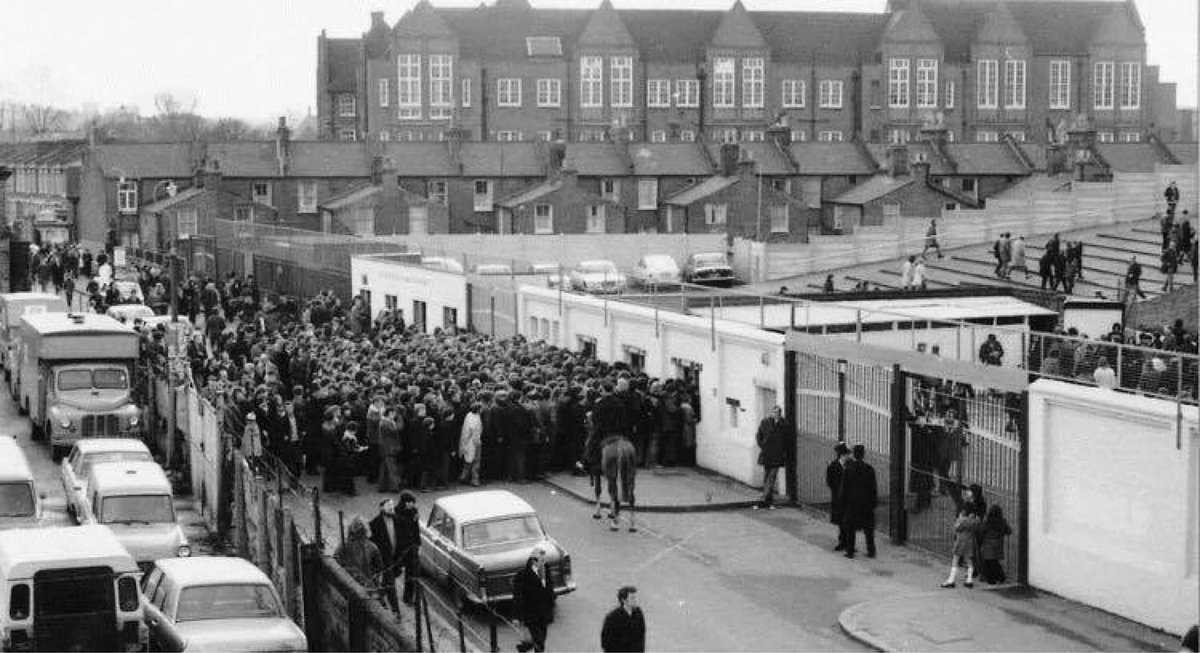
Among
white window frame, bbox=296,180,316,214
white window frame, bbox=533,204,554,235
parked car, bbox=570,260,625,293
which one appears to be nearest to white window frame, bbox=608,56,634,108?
white window frame, bbox=533,204,554,235

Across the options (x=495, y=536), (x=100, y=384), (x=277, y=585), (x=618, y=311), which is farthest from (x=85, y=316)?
(x=495, y=536)

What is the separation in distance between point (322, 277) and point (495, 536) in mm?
36851

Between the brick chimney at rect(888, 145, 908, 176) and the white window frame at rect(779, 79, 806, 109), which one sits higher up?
the white window frame at rect(779, 79, 806, 109)

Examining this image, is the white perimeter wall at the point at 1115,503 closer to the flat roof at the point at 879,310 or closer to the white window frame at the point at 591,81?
the flat roof at the point at 879,310

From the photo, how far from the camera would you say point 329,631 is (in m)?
19.6

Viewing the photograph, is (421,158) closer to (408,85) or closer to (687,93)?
(408,85)

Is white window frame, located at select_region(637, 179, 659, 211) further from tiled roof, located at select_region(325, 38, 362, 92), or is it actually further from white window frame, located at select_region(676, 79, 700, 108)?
tiled roof, located at select_region(325, 38, 362, 92)

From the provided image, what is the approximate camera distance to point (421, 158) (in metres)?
81.9

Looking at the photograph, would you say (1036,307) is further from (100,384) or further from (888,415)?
(100,384)

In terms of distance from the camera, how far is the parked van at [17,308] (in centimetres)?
4166

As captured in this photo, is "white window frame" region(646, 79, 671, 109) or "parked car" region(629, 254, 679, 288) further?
"white window frame" region(646, 79, 671, 109)

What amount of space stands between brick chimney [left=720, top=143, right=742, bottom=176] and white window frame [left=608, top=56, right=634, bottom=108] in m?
26.3

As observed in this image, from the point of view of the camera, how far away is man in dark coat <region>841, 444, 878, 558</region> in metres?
23.2

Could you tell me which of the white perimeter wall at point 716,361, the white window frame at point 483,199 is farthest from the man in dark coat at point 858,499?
the white window frame at point 483,199
